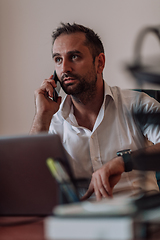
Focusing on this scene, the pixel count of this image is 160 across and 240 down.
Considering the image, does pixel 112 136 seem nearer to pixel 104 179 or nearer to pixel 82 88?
pixel 82 88

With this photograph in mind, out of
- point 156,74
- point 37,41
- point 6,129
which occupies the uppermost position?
point 37,41

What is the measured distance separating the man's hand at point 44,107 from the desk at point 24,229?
798 mm

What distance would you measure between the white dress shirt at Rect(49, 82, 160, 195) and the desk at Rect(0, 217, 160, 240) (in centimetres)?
73

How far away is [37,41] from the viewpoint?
2.52 m

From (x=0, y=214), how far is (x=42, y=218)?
4.9 inches

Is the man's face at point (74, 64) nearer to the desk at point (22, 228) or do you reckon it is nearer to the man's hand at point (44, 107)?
the man's hand at point (44, 107)

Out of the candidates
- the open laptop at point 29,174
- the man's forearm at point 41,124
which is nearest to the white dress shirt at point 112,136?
the man's forearm at point 41,124

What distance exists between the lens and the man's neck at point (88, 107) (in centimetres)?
161

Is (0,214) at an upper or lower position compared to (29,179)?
lower

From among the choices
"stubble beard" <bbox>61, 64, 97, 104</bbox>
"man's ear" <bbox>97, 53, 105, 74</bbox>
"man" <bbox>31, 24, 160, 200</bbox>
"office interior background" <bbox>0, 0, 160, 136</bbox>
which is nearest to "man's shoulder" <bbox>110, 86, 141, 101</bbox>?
"man" <bbox>31, 24, 160, 200</bbox>

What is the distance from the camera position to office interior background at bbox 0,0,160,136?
7.41 feet

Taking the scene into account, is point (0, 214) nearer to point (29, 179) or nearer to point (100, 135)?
point (29, 179)

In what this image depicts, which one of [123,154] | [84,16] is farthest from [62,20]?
[123,154]

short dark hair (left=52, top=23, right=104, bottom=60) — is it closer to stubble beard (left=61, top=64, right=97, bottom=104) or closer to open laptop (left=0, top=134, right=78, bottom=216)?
stubble beard (left=61, top=64, right=97, bottom=104)
